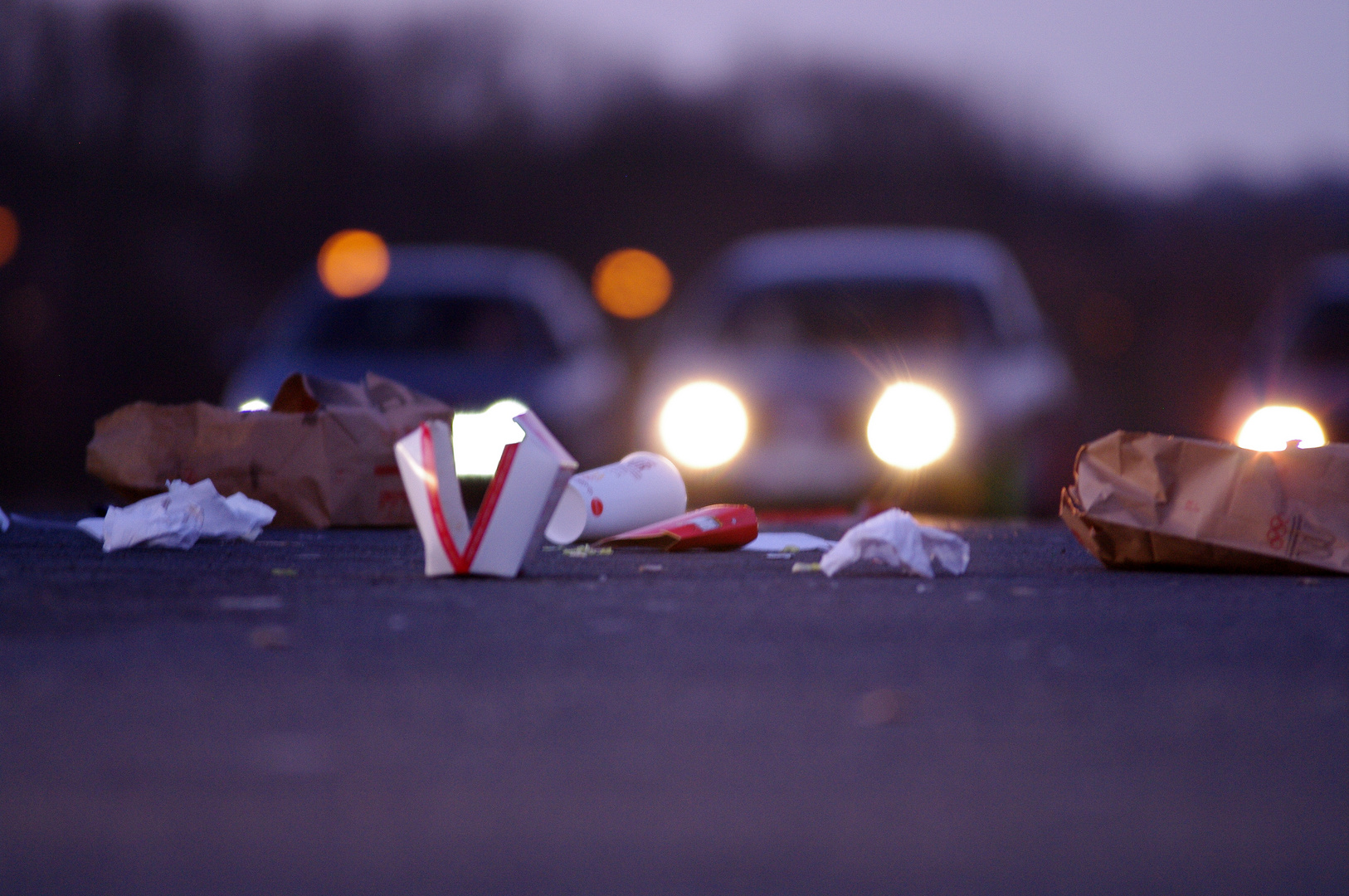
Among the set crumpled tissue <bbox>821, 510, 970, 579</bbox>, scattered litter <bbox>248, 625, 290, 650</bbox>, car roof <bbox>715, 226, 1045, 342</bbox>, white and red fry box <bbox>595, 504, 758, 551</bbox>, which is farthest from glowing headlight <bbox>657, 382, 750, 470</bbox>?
scattered litter <bbox>248, 625, 290, 650</bbox>

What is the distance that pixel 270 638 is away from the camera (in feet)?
11.7

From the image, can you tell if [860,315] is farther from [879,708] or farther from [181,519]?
[879,708]

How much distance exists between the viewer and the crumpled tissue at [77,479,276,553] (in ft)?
17.5

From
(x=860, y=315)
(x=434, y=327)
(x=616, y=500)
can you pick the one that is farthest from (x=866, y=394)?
(x=434, y=327)

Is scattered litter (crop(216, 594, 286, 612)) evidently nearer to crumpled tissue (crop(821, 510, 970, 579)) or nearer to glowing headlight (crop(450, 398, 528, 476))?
crumpled tissue (crop(821, 510, 970, 579))

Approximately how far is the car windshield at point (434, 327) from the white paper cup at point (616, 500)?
9.97ft

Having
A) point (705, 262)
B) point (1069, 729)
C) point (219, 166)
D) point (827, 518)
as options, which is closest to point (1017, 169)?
point (705, 262)

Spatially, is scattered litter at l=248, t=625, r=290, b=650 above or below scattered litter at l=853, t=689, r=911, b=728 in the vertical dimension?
below

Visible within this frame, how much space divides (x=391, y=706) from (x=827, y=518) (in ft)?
13.7

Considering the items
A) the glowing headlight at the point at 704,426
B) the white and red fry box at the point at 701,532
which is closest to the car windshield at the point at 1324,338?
the glowing headlight at the point at 704,426

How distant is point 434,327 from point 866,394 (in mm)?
2854

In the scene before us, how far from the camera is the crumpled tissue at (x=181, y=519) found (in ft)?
17.5

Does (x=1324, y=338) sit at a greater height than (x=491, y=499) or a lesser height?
greater

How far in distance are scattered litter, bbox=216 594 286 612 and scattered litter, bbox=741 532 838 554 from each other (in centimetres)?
181
